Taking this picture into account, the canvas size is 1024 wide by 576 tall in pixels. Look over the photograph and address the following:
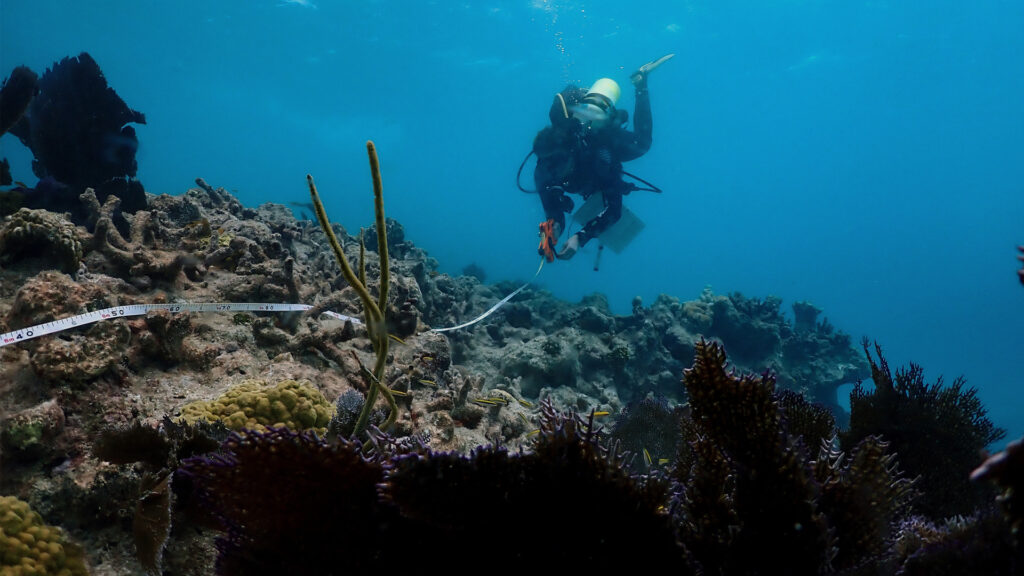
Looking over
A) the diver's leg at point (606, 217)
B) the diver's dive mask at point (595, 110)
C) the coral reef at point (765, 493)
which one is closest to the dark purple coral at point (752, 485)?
the coral reef at point (765, 493)

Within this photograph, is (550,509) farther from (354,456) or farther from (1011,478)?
(1011,478)

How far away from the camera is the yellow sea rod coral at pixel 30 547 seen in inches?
72.8

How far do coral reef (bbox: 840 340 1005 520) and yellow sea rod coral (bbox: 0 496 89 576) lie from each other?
14.2ft

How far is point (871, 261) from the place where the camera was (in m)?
114

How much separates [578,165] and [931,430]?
942cm

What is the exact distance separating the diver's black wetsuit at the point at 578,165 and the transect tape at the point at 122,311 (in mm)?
7171

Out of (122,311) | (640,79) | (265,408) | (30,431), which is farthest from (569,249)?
(30,431)

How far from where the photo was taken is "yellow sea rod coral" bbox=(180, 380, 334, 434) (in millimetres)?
2822

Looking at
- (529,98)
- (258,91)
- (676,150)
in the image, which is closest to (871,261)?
(676,150)

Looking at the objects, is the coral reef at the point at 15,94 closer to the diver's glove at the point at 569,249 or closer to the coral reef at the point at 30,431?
the coral reef at the point at 30,431

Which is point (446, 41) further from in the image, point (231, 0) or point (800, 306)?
point (800, 306)

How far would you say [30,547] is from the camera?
75.7 inches

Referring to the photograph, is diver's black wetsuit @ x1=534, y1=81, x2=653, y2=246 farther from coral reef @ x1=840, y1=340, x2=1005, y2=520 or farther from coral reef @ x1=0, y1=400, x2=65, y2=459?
coral reef @ x1=0, y1=400, x2=65, y2=459

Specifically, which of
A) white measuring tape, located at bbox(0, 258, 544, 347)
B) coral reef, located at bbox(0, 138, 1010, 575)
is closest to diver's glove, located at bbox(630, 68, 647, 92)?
coral reef, located at bbox(0, 138, 1010, 575)
